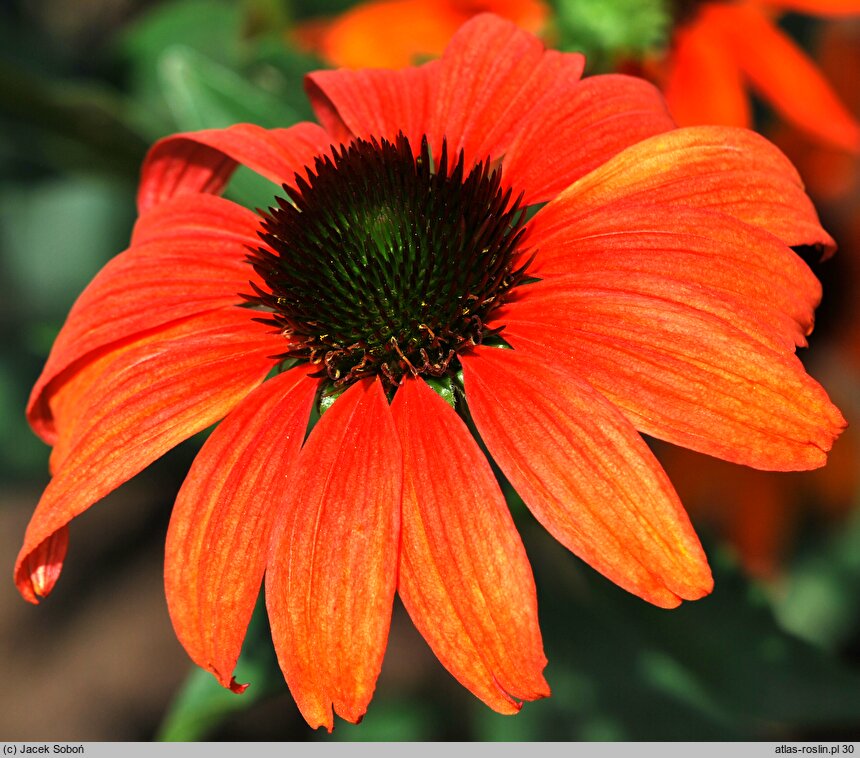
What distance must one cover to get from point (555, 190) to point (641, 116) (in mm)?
117

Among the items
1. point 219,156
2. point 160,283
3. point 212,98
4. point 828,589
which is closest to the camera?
point 160,283

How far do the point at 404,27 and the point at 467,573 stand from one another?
1085mm

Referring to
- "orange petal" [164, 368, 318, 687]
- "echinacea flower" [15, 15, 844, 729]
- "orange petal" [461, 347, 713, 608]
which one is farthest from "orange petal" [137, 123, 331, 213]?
"orange petal" [461, 347, 713, 608]

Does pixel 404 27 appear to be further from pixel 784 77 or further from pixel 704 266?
pixel 704 266

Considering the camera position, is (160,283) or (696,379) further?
(160,283)

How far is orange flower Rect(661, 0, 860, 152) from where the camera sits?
1417 millimetres

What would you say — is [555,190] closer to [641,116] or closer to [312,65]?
[641,116]

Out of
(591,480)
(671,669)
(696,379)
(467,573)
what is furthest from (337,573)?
(671,669)

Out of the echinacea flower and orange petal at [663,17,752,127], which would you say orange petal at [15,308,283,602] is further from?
orange petal at [663,17,752,127]

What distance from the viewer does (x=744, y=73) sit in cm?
148

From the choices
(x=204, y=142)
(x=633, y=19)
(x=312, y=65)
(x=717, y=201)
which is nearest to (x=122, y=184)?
(x=312, y=65)

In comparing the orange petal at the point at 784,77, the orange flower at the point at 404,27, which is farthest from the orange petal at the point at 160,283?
the orange petal at the point at 784,77
